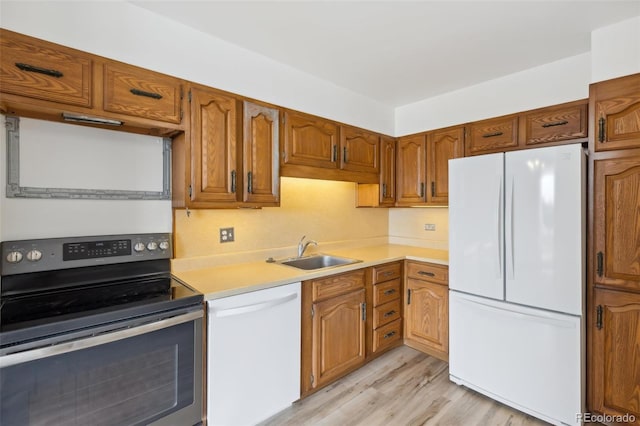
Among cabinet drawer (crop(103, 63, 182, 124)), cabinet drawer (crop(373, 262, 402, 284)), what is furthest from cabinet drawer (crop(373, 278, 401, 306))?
cabinet drawer (crop(103, 63, 182, 124))

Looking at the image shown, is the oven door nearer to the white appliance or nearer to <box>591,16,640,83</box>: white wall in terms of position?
the white appliance

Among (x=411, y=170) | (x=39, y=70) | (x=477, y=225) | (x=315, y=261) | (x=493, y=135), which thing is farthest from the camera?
(x=411, y=170)

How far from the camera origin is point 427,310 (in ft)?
8.55

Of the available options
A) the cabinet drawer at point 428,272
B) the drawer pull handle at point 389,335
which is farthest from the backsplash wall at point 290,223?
the drawer pull handle at point 389,335

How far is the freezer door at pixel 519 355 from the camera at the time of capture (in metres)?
1.74

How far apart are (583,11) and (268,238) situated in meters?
2.52

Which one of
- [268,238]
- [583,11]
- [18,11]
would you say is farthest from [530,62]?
[18,11]

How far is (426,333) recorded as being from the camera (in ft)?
8.56

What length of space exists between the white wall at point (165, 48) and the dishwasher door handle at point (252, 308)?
1.39 m

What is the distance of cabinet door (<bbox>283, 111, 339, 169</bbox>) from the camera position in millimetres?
2264

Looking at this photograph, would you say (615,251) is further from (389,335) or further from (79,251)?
(79,251)

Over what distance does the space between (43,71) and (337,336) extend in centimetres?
226

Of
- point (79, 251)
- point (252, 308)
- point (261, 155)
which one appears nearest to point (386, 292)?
point (252, 308)

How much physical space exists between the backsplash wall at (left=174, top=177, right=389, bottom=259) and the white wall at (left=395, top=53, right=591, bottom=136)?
1.01 metres
